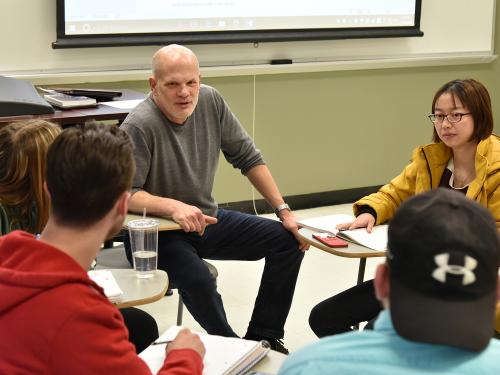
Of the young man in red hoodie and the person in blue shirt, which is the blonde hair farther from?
the person in blue shirt

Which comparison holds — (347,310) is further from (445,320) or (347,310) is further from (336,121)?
(336,121)

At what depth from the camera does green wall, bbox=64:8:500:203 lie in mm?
5020

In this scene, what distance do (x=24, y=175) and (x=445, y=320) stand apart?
1291 millimetres

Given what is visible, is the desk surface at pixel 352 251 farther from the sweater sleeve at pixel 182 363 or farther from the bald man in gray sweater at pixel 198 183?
the sweater sleeve at pixel 182 363

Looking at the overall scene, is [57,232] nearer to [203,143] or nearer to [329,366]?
[329,366]

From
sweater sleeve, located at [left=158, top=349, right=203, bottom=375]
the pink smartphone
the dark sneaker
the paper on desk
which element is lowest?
the dark sneaker

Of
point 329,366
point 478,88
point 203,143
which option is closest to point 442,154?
point 478,88

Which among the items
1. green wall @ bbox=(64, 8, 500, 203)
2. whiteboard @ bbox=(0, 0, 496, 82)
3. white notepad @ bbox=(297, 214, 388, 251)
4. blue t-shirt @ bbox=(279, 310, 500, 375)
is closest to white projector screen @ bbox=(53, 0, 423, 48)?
whiteboard @ bbox=(0, 0, 496, 82)

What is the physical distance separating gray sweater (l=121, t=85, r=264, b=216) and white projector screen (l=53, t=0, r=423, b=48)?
1.39 metres

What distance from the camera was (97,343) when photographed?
1.42 metres

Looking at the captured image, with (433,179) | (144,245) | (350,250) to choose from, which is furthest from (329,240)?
(144,245)

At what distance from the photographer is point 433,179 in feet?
9.27

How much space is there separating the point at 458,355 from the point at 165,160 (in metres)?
2.07

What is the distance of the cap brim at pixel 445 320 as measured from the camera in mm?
1056
